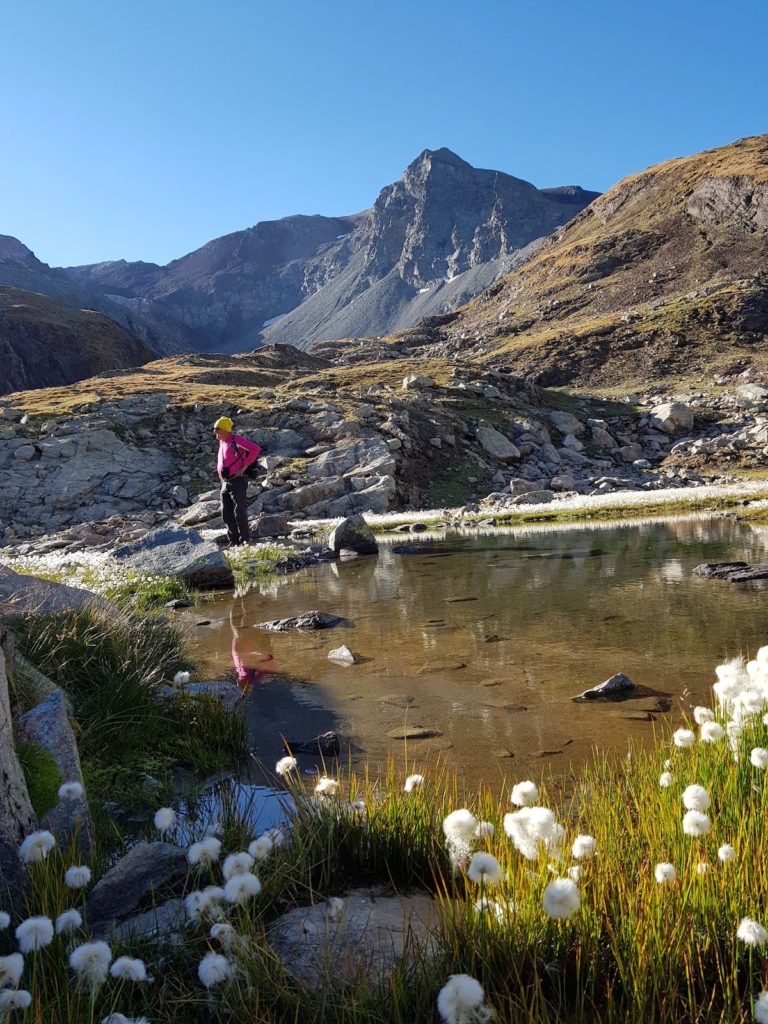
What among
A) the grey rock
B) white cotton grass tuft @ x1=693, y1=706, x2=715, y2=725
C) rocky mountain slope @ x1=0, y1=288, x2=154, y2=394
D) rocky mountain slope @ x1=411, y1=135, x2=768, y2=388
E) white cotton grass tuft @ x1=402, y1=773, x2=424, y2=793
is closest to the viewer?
Result: white cotton grass tuft @ x1=402, y1=773, x2=424, y2=793

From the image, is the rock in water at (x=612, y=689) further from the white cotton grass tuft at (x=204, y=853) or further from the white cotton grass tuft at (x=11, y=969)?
the white cotton grass tuft at (x=11, y=969)

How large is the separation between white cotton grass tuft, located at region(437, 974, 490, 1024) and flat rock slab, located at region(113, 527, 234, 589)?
16.7 m

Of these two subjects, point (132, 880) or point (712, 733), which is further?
point (712, 733)

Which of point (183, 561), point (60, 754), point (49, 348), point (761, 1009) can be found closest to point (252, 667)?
point (60, 754)

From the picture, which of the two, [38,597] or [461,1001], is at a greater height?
[38,597]

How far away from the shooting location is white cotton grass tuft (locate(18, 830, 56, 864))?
3.29 meters

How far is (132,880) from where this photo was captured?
3502mm

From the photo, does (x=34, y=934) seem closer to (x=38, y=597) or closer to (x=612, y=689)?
(x=612, y=689)

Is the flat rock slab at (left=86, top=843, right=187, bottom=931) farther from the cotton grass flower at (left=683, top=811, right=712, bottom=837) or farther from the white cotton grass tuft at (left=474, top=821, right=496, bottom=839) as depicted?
the cotton grass flower at (left=683, top=811, right=712, bottom=837)

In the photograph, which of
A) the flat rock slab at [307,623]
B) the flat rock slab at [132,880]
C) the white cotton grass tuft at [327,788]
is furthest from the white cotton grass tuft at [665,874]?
the flat rock slab at [307,623]

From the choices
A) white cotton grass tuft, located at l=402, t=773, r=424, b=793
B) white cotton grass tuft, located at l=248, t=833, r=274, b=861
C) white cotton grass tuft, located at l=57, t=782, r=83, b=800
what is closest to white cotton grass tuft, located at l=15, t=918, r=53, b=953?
white cotton grass tuft, located at l=248, t=833, r=274, b=861

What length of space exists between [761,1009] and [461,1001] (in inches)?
33.4

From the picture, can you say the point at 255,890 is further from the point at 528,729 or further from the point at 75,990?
the point at 528,729

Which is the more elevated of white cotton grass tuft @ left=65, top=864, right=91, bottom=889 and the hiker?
the hiker
